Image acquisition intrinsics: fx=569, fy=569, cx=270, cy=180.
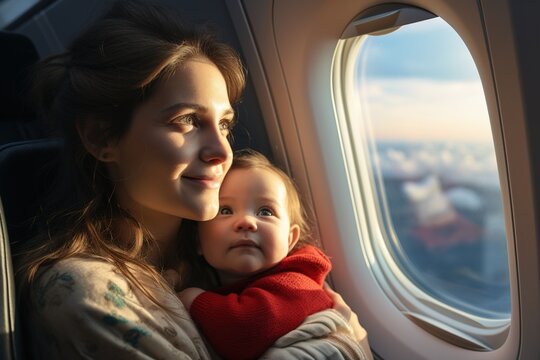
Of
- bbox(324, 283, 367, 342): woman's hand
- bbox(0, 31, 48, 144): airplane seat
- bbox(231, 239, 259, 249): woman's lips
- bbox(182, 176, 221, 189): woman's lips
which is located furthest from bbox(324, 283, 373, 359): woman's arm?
bbox(0, 31, 48, 144): airplane seat

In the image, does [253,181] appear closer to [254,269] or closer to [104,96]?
[254,269]

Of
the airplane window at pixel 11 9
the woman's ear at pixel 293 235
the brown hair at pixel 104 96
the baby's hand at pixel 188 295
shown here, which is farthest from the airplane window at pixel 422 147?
the airplane window at pixel 11 9

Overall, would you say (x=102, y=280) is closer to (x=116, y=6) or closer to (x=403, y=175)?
(x=116, y=6)

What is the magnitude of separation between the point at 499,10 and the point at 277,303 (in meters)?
0.83

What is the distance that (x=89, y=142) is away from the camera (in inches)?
55.7

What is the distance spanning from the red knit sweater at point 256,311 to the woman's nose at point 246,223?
14cm

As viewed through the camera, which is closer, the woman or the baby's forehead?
the woman

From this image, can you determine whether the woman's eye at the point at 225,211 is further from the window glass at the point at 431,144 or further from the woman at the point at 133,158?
the window glass at the point at 431,144

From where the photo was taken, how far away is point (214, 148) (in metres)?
1.42

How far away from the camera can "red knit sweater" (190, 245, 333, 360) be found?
1352mm

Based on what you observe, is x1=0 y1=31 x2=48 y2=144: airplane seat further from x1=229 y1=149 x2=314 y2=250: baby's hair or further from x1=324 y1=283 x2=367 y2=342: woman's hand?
x1=324 y1=283 x2=367 y2=342: woman's hand

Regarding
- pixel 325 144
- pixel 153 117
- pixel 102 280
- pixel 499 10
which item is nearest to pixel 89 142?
pixel 153 117

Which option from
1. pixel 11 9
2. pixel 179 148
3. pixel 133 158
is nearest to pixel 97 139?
pixel 133 158

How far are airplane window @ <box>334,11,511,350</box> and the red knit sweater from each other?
55 cm
